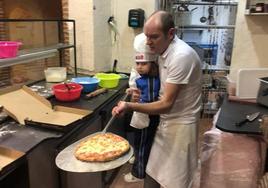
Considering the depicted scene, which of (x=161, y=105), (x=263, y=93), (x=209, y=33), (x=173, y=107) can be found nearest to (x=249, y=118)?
(x=263, y=93)

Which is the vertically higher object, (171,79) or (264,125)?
(171,79)

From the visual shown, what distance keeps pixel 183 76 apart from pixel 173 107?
214 millimetres

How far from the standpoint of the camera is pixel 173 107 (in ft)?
5.07

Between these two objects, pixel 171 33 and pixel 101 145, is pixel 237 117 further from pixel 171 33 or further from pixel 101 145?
pixel 101 145

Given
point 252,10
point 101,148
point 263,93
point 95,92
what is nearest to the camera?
point 101,148

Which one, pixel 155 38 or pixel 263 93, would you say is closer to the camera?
pixel 155 38

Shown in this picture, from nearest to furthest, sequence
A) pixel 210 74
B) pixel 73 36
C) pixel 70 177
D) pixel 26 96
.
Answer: pixel 70 177, pixel 26 96, pixel 73 36, pixel 210 74

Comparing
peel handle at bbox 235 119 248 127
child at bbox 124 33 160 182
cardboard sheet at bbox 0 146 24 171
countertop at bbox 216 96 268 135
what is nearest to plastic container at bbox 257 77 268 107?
countertop at bbox 216 96 268 135

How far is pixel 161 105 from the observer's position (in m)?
1.44

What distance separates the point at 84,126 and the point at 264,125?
1.06 metres

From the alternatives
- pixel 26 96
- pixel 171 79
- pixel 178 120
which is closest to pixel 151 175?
pixel 178 120

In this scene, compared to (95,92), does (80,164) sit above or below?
below

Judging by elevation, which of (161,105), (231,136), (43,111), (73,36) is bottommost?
(231,136)

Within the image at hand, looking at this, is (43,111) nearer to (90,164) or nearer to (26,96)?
(26,96)
